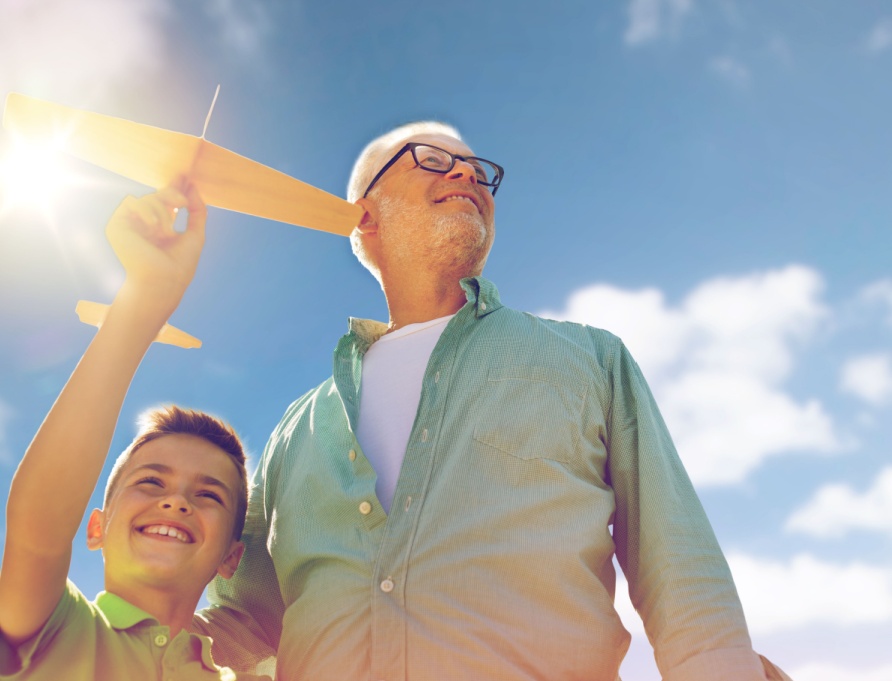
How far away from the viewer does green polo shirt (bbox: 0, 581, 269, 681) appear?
7.59ft

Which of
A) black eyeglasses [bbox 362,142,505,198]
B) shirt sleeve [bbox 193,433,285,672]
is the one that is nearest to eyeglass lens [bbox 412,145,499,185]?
black eyeglasses [bbox 362,142,505,198]

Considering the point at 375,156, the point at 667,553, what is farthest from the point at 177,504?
the point at 375,156

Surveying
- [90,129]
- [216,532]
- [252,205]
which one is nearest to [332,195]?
[252,205]

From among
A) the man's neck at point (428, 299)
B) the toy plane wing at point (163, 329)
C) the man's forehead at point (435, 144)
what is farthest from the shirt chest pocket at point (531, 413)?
the man's forehead at point (435, 144)

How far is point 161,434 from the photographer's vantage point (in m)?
3.56

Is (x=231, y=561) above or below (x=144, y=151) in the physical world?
below

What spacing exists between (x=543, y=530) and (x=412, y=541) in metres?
0.49

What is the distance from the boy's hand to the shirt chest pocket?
4.28 feet

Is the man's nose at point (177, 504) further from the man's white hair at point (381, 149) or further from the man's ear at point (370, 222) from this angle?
the man's white hair at point (381, 149)

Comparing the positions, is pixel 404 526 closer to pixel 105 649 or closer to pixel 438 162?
pixel 105 649

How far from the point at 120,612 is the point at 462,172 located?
3022 mm

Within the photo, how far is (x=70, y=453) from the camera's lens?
91.0 inches

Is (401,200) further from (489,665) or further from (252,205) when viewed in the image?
(489,665)

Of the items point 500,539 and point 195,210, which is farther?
point 195,210
